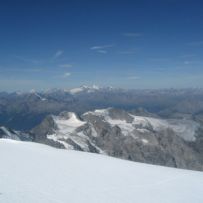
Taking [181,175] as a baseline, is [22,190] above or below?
above

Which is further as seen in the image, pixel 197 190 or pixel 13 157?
pixel 13 157

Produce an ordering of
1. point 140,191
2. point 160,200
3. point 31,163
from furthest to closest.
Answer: point 31,163
point 140,191
point 160,200

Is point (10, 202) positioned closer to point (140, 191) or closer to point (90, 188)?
point (90, 188)

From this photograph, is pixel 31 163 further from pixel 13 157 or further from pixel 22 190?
pixel 22 190

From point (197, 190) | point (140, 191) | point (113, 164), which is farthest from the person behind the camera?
point (113, 164)

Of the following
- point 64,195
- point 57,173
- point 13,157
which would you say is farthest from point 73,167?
point 64,195

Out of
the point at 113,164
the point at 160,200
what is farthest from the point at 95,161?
the point at 160,200
